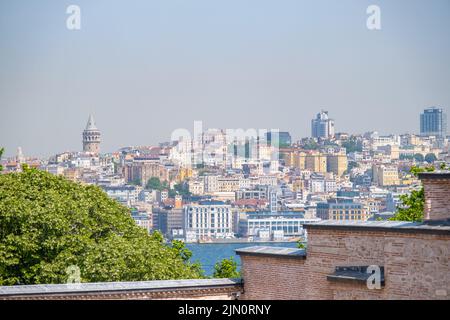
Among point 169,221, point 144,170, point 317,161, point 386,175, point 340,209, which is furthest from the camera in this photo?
point 317,161

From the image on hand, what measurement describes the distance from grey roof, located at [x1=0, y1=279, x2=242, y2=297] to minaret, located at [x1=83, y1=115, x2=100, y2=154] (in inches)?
5504

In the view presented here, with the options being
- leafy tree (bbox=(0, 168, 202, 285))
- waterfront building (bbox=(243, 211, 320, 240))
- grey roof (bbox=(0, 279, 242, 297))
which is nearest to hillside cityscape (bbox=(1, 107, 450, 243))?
waterfront building (bbox=(243, 211, 320, 240))

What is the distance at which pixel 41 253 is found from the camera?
57.7 feet

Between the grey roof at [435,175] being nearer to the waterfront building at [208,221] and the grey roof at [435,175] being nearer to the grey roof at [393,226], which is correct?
the grey roof at [393,226]

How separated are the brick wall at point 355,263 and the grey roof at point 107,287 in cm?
32

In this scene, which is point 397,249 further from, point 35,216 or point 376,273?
point 35,216

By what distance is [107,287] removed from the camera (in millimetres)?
9203

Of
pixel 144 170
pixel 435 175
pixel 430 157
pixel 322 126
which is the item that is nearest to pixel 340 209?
pixel 430 157

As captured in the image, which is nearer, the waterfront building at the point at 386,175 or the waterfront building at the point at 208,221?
the waterfront building at the point at 208,221

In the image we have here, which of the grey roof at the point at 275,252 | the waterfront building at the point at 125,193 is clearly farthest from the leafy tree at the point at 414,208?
the waterfront building at the point at 125,193

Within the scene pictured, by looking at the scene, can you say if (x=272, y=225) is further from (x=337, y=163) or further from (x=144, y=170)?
(x=337, y=163)

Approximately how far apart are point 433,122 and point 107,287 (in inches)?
5580

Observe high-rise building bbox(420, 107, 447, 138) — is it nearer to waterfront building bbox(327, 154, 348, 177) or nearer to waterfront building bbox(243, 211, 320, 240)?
waterfront building bbox(243, 211, 320, 240)

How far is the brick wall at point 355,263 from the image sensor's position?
8.12m
